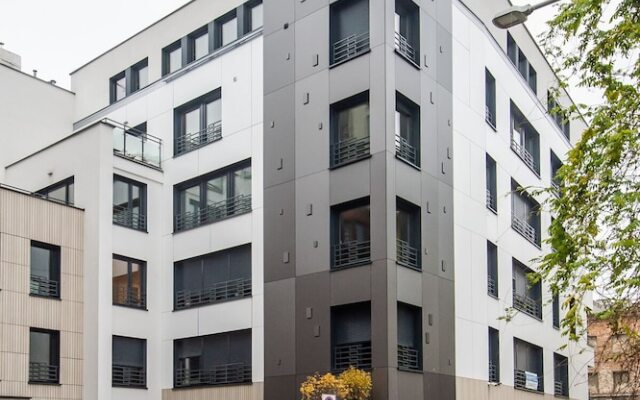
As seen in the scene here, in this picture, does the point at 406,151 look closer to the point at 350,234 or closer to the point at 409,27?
the point at 350,234

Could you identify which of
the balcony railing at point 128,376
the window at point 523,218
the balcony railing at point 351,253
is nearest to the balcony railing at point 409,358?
the balcony railing at point 351,253

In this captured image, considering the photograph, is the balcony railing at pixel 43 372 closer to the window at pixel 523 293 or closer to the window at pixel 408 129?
the window at pixel 408 129

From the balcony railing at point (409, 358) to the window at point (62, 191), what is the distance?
1301 centimetres

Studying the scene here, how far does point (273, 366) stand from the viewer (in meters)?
27.1

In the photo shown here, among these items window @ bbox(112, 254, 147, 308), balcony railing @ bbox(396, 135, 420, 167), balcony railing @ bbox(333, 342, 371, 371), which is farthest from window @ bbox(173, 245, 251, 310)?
balcony railing @ bbox(396, 135, 420, 167)

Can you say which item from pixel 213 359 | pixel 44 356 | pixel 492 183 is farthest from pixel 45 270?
pixel 492 183

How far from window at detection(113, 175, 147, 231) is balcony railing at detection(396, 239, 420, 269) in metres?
10.3

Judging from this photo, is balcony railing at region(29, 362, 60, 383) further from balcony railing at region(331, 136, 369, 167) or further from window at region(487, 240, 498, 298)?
window at region(487, 240, 498, 298)

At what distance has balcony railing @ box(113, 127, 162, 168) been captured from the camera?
31.2 meters

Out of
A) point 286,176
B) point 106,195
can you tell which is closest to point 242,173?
point 286,176

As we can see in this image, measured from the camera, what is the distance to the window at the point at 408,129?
86.6 ft

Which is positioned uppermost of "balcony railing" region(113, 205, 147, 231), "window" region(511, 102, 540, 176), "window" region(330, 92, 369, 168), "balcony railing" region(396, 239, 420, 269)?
"window" region(511, 102, 540, 176)

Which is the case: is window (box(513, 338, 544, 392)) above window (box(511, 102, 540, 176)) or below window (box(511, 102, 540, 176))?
below

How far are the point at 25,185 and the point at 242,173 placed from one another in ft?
29.4
